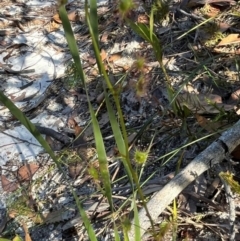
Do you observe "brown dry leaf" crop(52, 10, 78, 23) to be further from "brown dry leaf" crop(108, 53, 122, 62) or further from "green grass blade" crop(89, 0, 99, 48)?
"green grass blade" crop(89, 0, 99, 48)

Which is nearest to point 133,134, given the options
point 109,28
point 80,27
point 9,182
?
point 9,182

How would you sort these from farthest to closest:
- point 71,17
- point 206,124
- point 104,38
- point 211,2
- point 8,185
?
point 71,17
point 104,38
point 211,2
point 8,185
point 206,124

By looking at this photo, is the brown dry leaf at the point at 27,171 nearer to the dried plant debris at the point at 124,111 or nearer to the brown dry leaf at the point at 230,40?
the dried plant debris at the point at 124,111

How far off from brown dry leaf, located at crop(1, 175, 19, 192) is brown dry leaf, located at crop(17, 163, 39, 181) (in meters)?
0.03

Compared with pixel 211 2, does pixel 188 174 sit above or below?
below

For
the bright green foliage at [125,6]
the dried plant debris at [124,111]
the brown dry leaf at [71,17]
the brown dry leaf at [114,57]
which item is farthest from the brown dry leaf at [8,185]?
the brown dry leaf at [71,17]

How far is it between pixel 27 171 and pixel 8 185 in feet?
A: 0.27

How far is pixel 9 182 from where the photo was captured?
1762 millimetres

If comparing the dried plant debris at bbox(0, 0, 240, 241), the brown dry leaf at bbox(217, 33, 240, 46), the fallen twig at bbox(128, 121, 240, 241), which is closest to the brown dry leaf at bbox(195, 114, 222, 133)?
the dried plant debris at bbox(0, 0, 240, 241)

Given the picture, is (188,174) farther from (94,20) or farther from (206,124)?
(94,20)

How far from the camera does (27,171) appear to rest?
1.78m

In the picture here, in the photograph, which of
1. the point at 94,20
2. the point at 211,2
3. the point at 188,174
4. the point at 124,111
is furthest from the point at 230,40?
the point at 94,20

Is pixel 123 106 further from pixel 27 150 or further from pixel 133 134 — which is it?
pixel 27 150

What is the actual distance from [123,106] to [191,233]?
0.70 metres
